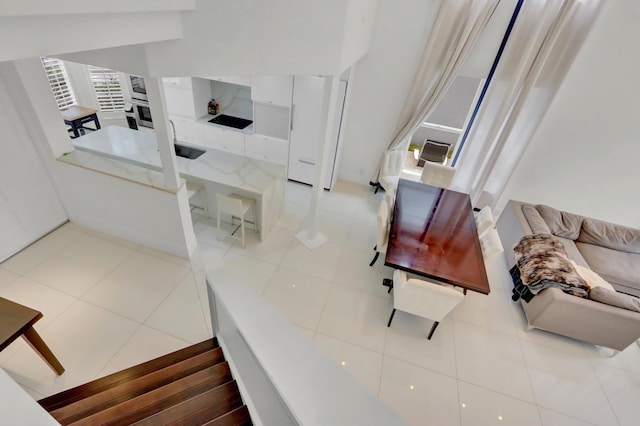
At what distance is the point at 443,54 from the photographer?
4.29 meters

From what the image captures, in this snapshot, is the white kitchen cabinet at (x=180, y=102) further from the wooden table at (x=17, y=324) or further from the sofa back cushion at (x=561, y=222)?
the sofa back cushion at (x=561, y=222)

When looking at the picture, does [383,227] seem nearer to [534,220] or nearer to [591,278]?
[534,220]

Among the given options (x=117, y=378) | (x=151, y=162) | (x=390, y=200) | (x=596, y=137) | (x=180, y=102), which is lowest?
(x=117, y=378)

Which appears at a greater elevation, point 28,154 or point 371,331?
point 28,154

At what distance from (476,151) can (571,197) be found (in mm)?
1691

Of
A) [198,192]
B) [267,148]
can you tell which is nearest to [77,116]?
[198,192]

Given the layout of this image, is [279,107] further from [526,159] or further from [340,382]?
[340,382]

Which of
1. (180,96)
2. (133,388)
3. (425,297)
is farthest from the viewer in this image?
(180,96)

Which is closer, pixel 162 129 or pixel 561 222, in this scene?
pixel 162 129

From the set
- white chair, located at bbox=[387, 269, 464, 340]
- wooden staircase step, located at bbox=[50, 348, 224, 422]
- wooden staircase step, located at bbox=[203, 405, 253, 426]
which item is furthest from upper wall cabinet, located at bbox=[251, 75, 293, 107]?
wooden staircase step, located at bbox=[203, 405, 253, 426]

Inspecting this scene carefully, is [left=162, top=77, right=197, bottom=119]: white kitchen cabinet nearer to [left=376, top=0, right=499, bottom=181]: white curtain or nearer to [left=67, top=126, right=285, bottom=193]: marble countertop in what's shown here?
[left=67, top=126, right=285, bottom=193]: marble countertop

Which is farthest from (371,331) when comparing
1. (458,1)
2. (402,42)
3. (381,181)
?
(458,1)

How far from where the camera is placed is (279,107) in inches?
193

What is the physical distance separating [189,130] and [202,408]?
5046 mm
